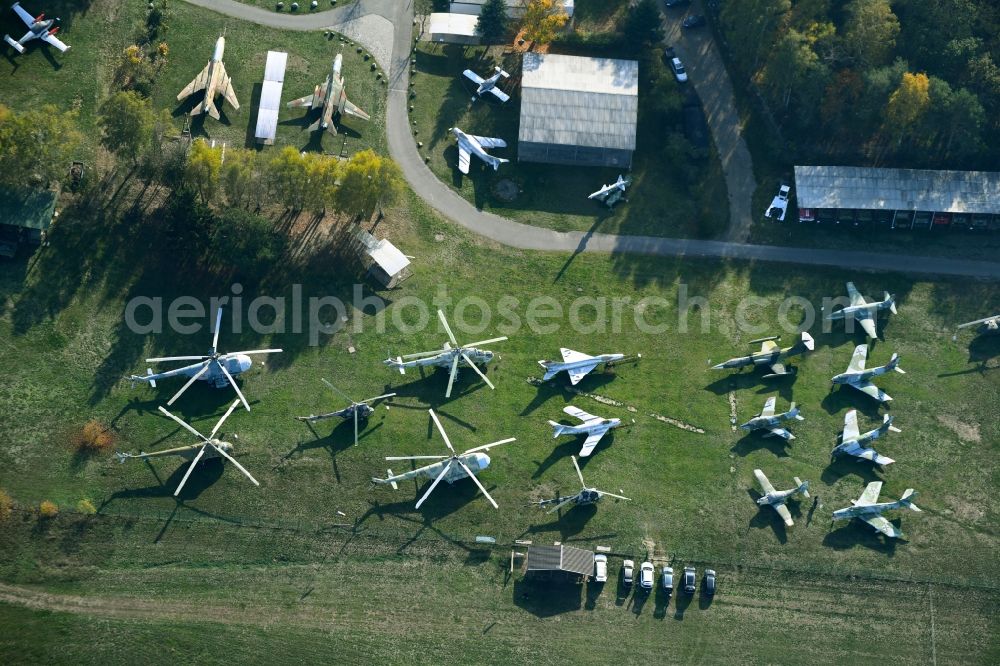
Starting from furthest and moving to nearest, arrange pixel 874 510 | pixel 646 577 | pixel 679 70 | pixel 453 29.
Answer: pixel 679 70 → pixel 453 29 → pixel 874 510 → pixel 646 577

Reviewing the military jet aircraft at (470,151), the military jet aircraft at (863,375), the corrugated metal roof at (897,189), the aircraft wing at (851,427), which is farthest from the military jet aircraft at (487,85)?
the aircraft wing at (851,427)

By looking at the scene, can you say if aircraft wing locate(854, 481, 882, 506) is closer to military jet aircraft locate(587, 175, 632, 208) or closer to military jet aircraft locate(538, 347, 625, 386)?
military jet aircraft locate(538, 347, 625, 386)

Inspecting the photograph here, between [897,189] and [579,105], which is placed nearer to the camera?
[897,189]

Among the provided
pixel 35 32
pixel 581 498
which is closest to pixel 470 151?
pixel 581 498

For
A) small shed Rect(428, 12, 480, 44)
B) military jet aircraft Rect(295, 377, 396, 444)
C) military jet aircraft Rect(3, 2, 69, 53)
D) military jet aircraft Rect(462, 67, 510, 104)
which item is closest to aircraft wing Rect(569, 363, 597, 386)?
military jet aircraft Rect(295, 377, 396, 444)

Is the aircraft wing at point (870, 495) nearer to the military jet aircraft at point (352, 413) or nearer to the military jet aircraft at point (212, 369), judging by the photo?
the military jet aircraft at point (352, 413)

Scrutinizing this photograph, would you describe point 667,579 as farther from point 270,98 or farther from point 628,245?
point 270,98

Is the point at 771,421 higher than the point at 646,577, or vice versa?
the point at 771,421
